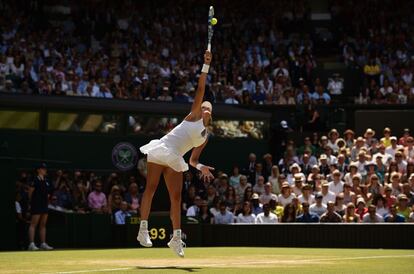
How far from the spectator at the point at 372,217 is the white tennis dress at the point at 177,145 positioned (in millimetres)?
7827

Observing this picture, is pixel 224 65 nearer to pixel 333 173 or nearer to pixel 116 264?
pixel 333 173

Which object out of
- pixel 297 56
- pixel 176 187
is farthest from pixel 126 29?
pixel 176 187

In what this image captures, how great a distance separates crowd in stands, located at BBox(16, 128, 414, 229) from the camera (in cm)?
2061

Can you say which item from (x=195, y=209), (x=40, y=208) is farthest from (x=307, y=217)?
(x=40, y=208)

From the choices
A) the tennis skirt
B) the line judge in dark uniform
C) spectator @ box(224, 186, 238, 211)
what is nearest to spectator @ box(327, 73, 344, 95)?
spectator @ box(224, 186, 238, 211)

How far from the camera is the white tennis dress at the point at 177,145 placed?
497 inches

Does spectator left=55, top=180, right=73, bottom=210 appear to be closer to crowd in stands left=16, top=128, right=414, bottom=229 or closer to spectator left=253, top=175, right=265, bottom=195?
crowd in stands left=16, top=128, right=414, bottom=229

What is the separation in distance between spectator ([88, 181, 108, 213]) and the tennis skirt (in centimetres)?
970

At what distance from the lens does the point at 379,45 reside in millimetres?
32906

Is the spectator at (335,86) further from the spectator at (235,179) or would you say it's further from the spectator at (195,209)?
the spectator at (195,209)

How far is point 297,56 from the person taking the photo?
105 feet

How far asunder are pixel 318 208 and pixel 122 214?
4265 millimetres

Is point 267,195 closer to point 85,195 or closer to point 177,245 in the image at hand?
point 85,195

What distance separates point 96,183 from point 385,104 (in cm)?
903
